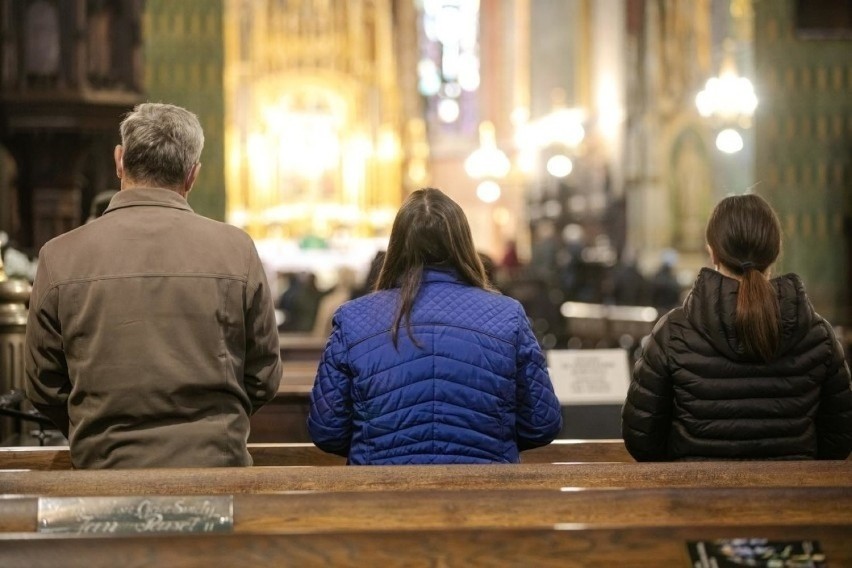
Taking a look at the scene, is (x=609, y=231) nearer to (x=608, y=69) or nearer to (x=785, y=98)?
(x=608, y=69)

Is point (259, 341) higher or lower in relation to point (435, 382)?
higher

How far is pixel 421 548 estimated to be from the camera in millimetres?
2422

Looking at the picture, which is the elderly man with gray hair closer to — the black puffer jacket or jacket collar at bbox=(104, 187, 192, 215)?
jacket collar at bbox=(104, 187, 192, 215)

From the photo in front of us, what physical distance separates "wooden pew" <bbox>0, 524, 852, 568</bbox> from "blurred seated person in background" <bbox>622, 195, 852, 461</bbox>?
3.17ft

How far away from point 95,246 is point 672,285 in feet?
36.2

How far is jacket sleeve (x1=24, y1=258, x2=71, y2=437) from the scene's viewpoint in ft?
10.2

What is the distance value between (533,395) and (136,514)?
1187mm

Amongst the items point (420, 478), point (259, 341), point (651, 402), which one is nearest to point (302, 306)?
point (651, 402)

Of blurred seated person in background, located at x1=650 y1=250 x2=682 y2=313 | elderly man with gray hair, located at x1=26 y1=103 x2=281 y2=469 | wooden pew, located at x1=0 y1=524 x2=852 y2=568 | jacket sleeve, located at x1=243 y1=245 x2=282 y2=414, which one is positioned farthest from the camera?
blurred seated person in background, located at x1=650 y1=250 x2=682 y2=313

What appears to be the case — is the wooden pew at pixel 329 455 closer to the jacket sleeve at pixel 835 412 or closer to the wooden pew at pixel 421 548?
the jacket sleeve at pixel 835 412

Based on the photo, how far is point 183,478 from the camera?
2848 mm

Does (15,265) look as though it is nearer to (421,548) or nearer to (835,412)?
(835,412)

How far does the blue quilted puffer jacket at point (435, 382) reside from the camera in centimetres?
324

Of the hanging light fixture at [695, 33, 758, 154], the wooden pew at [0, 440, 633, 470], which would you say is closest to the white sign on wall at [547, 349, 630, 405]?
the wooden pew at [0, 440, 633, 470]
